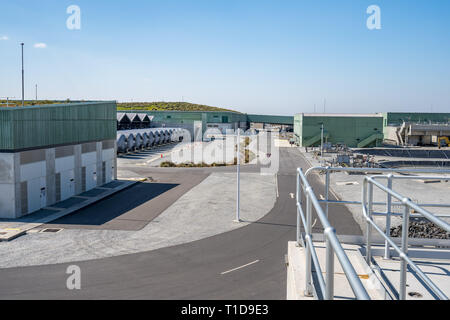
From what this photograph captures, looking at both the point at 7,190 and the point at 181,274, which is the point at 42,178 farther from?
the point at 181,274

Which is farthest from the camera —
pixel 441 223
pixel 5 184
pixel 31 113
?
pixel 31 113

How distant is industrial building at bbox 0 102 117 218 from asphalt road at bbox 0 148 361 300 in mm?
8647

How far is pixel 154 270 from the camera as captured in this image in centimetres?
1428

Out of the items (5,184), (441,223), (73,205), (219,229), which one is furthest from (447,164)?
(441,223)

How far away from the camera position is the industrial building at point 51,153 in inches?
833

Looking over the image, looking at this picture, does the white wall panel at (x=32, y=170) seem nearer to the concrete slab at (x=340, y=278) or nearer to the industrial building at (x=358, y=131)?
the concrete slab at (x=340, y=278)

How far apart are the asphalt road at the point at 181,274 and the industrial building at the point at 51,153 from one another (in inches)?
340

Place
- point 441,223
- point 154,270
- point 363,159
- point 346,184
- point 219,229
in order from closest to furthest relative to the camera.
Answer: point 441,223
point 154,270
point 219,229
point 346,184
point 363,159

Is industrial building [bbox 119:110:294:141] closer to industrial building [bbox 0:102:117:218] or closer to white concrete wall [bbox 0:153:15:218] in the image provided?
industrial building [bbox 0:102:117:218]

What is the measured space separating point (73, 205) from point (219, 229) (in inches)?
411

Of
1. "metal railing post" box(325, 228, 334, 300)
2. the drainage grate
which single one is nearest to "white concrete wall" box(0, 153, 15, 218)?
the drainage grate

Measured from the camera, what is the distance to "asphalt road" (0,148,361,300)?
1227 centimetres

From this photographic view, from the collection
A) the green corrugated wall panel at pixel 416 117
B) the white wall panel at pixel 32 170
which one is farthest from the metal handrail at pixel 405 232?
the green corrugated wall panel at pixel 416 117
